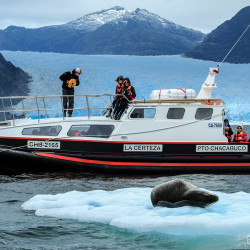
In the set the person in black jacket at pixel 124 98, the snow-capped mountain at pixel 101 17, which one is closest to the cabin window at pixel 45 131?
the person in black jacket at pixel 124 98

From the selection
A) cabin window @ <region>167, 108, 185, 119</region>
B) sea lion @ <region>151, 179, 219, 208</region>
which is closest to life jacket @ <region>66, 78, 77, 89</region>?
cabin window @ <region>167, 108, 185, 119</region>

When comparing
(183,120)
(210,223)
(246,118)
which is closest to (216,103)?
(183,120)

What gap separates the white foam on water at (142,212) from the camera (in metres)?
7.12

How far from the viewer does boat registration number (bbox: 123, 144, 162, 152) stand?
12141mm

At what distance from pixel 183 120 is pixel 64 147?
3.27 meters

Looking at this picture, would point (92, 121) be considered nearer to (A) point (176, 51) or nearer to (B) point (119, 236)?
(B) point (119, 236)

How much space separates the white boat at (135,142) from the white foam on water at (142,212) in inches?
98.2

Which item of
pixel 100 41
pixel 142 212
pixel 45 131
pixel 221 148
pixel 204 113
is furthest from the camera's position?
Result: pixel 100 41

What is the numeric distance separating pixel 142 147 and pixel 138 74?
24.8 meters

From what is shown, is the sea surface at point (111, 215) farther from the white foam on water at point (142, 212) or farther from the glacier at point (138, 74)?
the glacier at point (138, 74)

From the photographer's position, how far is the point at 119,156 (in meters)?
12.1

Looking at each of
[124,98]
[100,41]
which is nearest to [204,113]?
[124,98]

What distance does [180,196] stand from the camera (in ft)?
26.4

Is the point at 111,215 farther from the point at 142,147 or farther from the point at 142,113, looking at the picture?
the point at 142,113
